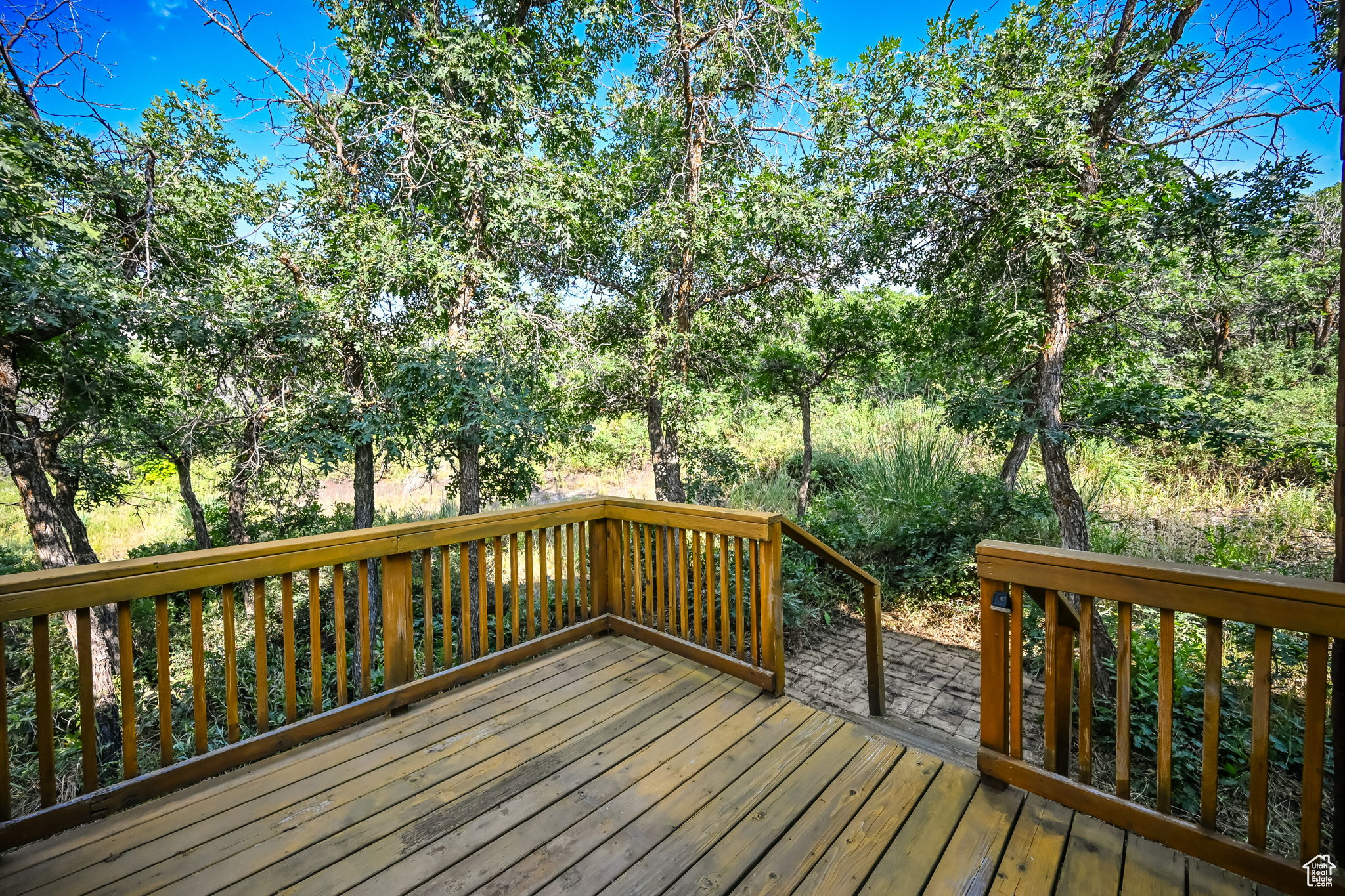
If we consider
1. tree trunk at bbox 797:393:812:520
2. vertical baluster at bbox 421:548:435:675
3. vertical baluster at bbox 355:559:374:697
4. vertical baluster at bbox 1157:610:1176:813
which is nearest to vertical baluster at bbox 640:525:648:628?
vertical baluster at bbox 421:548:435:675

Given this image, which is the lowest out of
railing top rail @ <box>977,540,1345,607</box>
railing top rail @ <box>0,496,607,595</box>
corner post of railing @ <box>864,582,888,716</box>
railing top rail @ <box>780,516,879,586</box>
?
corner post of railing @ <box>864,582,888,716</box>

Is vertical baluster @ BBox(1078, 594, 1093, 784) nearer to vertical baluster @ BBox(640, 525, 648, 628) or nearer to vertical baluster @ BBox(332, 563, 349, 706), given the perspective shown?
vertical baluster @ BBox(640, 525, 648, 628)

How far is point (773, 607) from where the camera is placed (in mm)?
2582

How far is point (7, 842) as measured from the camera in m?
1.57

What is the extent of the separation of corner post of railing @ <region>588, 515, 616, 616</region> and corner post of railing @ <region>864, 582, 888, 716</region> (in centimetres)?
157

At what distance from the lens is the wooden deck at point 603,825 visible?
1.51 meters

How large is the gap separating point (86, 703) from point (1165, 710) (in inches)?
130

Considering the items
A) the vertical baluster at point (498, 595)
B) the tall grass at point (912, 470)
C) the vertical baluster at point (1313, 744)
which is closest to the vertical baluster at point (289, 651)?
the vertical baluster at point (498, 595)

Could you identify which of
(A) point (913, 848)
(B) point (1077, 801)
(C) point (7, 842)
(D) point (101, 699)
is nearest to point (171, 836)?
(C) point (7, 842)

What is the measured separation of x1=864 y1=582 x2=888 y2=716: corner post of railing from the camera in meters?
3.15

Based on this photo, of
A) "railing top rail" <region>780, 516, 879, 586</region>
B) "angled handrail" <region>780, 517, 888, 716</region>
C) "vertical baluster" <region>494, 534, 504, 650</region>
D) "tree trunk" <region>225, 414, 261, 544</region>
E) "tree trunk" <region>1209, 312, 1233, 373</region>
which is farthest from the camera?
"tree trunk" <region>1209, 312, 1233, 373</region>

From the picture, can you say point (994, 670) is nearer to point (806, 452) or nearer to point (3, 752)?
point (3, 752)

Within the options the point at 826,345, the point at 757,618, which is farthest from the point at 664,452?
the point at 757,618

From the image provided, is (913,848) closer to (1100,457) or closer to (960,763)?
(960,763)
